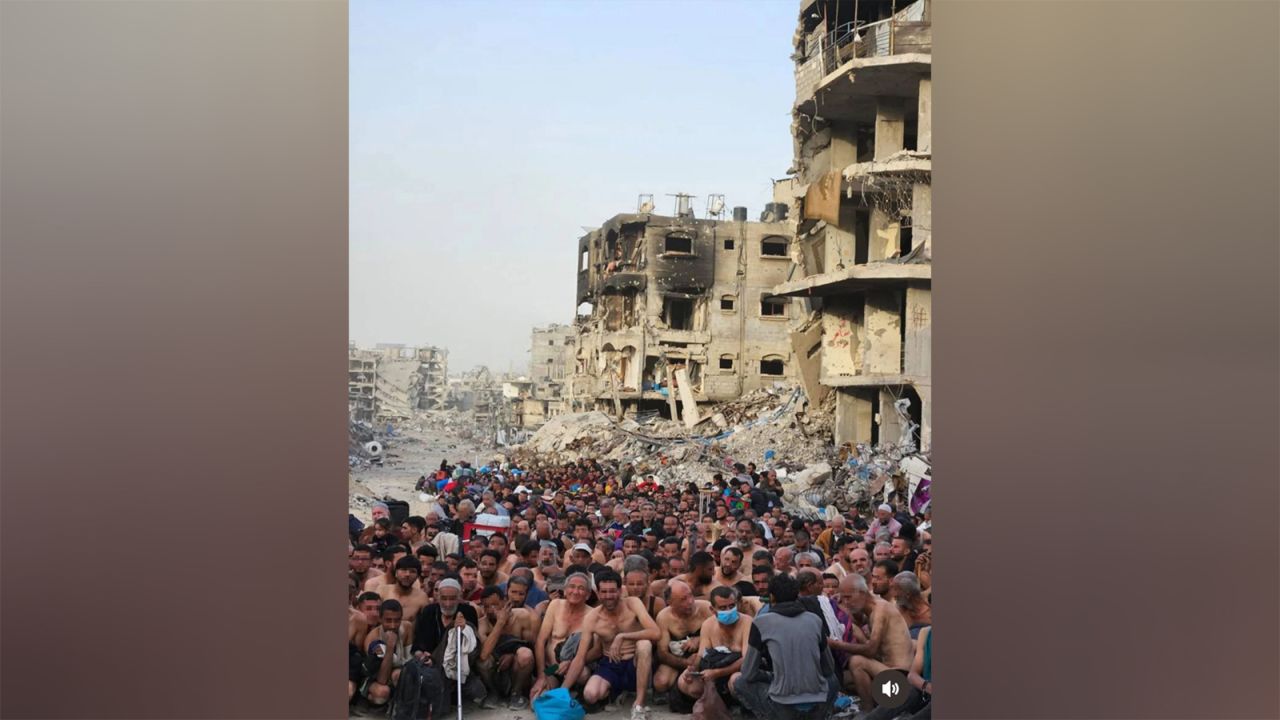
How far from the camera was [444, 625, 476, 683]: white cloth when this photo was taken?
3943 millimetres

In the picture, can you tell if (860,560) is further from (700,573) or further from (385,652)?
(385,652)

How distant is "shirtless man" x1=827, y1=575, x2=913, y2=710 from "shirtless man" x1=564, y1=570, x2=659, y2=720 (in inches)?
33.0

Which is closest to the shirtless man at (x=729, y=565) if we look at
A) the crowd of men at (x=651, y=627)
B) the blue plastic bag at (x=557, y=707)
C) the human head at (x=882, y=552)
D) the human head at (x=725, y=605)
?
the crowd of men at (x=651, y=627)

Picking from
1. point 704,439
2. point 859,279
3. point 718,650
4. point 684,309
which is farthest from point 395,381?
point 718,650

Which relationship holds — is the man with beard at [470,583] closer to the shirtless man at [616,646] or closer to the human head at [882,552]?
the shirtless man at [616,646]

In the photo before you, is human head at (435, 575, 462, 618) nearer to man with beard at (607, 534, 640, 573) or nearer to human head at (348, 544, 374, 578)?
human head at (348, 544, 374, 578)

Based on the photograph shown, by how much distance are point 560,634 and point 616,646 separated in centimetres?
27
